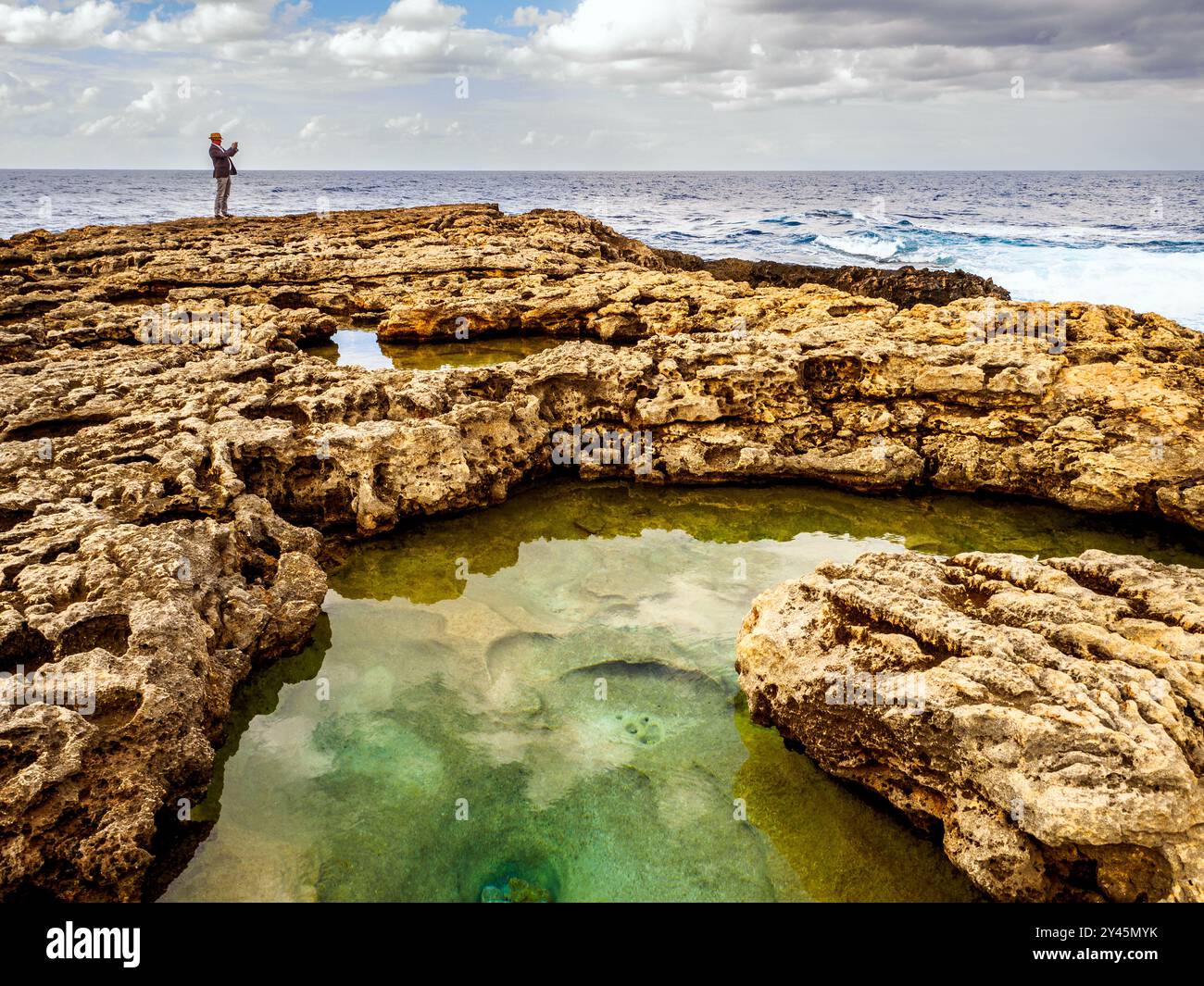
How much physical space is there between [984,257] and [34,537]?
A: 37.0m

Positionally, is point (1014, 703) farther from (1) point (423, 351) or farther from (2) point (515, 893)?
(1) point (423, 351)

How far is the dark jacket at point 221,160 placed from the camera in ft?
59.3

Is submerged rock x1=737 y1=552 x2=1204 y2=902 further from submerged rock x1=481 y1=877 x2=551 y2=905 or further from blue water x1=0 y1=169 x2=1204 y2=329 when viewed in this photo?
blue water x1=0 y1=169 x2=1204 y2=329

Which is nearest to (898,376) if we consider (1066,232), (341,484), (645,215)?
(341,484)

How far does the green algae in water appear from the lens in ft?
11.4

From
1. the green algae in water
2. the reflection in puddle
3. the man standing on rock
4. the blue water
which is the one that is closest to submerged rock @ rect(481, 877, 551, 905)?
the green algae in water

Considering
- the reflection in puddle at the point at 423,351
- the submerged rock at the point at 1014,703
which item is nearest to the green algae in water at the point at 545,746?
the submerged rock at the point at 1014,703

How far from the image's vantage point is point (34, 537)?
15.1ft

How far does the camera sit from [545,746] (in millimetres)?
4219

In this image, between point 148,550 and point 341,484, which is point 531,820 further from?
point 341,484

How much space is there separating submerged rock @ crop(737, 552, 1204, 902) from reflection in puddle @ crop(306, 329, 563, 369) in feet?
24.4

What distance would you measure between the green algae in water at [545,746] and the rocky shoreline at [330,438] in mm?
386

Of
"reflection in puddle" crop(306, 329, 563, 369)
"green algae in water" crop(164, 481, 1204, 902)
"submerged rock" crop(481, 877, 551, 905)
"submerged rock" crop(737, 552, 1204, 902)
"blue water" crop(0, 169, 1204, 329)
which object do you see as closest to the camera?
"submerged rock" crop(737, 552, 1204, 902)

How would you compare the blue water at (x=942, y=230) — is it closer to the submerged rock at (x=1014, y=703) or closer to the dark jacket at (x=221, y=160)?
the dark jacket at (x=221, y=160)
